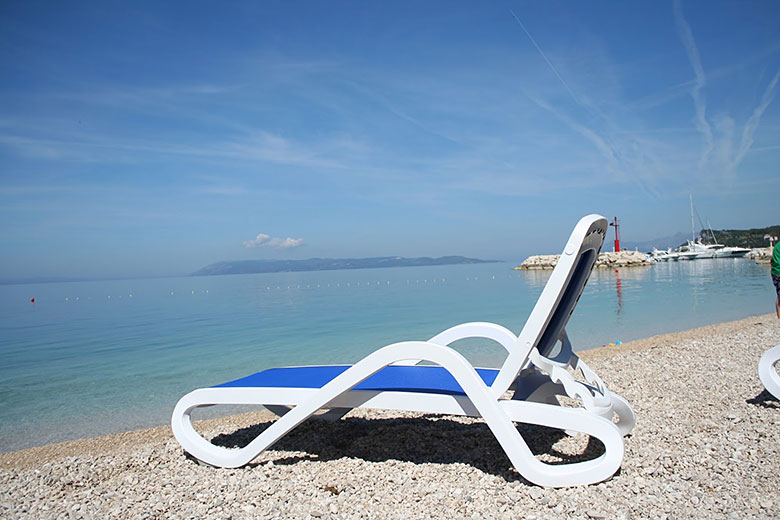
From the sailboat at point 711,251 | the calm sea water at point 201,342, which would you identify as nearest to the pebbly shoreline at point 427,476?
the calm sea water at point 201,342

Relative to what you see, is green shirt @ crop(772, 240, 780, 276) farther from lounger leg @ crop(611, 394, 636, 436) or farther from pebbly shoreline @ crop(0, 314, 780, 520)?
lounger leg @ crop(611, 394, 636, 436)

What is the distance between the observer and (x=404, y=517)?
263 cm

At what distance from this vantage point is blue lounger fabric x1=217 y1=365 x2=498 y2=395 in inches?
134

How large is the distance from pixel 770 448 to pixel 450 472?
6.46 ft

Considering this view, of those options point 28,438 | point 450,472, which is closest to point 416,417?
point 450,472

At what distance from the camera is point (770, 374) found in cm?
424

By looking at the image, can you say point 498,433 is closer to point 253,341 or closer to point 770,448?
point 770,448

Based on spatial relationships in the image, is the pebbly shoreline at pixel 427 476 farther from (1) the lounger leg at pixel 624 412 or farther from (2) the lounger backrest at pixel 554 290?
(2) the lounger backrest at pixel 554 290

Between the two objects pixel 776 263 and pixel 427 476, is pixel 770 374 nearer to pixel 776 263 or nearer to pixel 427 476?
pixel 776 263

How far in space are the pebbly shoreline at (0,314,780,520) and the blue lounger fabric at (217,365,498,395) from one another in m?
0.48

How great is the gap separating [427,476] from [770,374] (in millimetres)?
3012

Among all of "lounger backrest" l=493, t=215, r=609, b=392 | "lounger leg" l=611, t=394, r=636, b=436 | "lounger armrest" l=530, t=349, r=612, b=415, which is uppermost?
Result: "lounger backrest" l=493, t=215, r=609, b=392

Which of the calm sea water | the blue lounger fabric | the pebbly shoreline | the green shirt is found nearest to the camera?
the pebbly shoreline

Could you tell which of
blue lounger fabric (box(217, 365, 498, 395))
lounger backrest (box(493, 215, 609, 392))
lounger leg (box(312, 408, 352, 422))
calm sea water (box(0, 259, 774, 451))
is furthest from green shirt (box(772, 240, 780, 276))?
lounger leg (box(312, 408, 352, 422))
